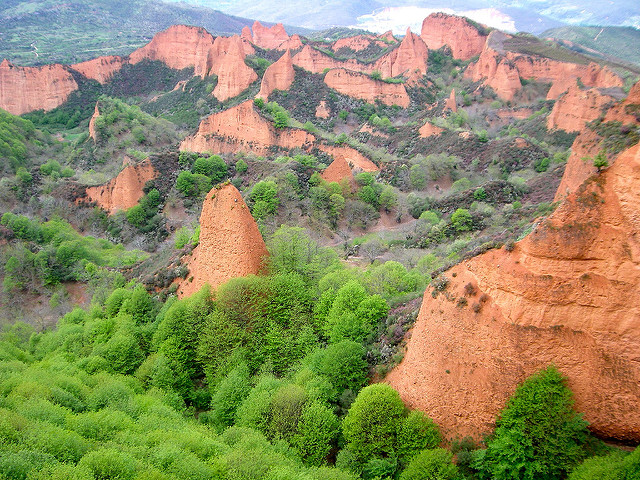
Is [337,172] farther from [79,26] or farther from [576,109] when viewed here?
[79,26]

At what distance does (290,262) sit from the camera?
872 inches

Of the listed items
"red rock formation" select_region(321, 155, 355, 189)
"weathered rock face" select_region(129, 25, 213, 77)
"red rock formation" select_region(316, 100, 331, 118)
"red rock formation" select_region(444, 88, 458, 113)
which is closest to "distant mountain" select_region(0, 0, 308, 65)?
"weathered rock face" select_region(129, 25, 213, 77)

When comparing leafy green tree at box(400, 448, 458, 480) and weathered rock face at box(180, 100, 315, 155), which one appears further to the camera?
weathered rock face at box(180, 100, 315, 155)

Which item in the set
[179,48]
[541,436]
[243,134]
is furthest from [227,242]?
[179,48]

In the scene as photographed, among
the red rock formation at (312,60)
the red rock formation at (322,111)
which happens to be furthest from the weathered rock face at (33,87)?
the red rock formation at (322,111)

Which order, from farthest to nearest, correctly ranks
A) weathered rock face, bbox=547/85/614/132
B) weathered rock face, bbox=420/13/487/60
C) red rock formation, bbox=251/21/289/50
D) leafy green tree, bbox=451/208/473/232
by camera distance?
red rock formation, bbox=251/21/289/50
weathered rock face, bbox=420/13/487/60
weathered rock face, bbox=547/85/614/132
leafy green tree, bbox=451/208/473/232

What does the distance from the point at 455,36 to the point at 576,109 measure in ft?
167

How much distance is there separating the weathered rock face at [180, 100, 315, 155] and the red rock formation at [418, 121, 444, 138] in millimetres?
16214

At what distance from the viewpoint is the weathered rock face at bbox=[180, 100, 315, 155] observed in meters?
53.4

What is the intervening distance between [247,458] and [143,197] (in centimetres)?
3258

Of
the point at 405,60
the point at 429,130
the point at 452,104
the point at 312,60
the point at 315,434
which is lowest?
the point at 315,434

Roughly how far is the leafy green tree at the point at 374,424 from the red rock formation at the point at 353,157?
37.8 m

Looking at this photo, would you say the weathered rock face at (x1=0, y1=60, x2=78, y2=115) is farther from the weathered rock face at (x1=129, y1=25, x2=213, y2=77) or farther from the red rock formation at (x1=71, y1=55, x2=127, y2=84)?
the weathered rock face at (x1=129, y1=25, x2=213, y2=77)

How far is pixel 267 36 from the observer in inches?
4670
